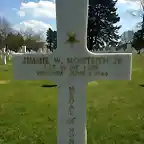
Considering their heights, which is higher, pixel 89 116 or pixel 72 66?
pixel 72 66

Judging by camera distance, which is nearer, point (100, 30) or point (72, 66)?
point (72, 66)

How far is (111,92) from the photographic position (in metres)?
9.46

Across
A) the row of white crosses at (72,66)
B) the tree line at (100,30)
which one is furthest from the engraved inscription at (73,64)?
the tree line at (100,30)

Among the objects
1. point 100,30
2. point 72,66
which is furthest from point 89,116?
point 100,30

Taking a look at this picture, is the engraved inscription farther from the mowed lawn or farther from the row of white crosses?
the mowed lawn

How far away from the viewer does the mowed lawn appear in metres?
4.98

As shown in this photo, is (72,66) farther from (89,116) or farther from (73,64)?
(89,116)

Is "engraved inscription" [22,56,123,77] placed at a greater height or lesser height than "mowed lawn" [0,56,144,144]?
greater

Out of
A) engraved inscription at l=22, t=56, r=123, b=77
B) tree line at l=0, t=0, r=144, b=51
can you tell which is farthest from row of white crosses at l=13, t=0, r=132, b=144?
tree line at l=0, t=0, r=144, b=51

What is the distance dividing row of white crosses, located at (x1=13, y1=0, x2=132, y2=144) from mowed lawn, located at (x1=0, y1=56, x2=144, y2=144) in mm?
1156

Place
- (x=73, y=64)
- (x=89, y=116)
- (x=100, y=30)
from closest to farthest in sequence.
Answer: (x=73, y=64) < (x=89, y=116) < (x=100, y=30)

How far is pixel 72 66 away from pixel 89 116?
9.17ft

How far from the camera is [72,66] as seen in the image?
12.0ft

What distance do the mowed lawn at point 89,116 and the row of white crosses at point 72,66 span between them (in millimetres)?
1156
